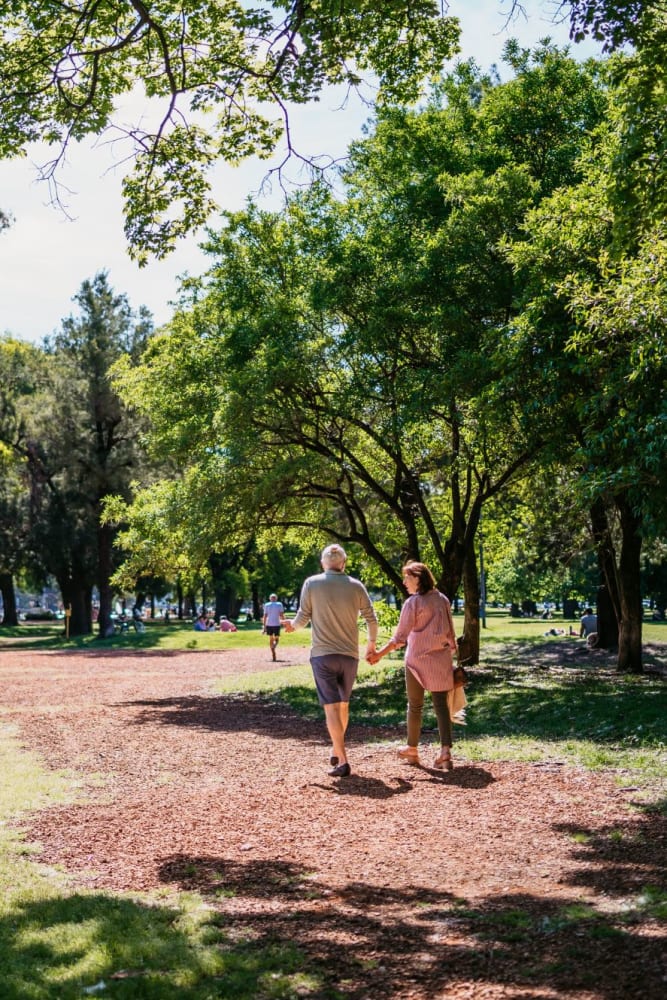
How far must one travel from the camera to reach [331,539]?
22.7 m

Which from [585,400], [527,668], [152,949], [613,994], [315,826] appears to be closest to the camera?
[613,994]

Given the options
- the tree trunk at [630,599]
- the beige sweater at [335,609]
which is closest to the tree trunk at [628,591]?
the tree trunk at [630,599]

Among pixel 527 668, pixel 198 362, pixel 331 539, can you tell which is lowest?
pixel 527 668

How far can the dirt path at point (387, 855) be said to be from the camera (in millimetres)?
4328

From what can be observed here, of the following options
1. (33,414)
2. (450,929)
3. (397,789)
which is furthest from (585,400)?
(33,414)

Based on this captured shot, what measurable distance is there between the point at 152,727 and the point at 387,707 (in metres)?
3.96

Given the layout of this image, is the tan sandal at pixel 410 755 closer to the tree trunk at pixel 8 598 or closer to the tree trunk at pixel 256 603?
the tree trunk at pixel 8 598

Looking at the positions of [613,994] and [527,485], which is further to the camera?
[527,485]

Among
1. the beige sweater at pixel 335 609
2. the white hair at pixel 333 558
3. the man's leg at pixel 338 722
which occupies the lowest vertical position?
the man's leg at pixel 338 722

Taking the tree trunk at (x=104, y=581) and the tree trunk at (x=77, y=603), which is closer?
the tree trunk at (x=104, y=581)

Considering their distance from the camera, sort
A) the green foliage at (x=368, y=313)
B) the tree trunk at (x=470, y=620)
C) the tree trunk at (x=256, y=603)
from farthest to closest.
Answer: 1. the tree trunk at (x=256, y=603)
2. the tree trunk at (x=470, y=620)
3. the green foliage at (x=368, y=313)

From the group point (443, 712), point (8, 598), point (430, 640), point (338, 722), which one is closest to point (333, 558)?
point (430, 640)

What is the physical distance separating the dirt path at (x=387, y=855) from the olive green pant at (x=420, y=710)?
343 millimetres

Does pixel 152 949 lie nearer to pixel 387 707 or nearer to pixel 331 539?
pixel 387 707
